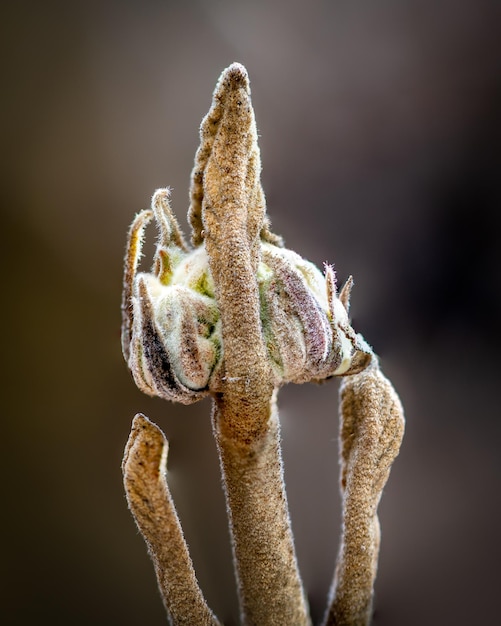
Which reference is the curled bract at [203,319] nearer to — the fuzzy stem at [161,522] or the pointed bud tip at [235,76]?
the fuzzy stem at [161,522]

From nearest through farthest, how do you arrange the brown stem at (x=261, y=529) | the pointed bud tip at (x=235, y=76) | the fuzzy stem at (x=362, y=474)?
1. the pointed bud tip at (x=235, y=76)
2. the brown stem at (x=261, y=529)
3. the fuzzy stem at (x=362, y=474)

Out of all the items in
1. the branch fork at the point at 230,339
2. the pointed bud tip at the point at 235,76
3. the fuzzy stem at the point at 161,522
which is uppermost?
the pointed bud tip at the point at 235,76

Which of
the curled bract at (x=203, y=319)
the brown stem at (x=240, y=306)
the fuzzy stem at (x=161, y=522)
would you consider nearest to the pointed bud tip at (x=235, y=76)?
the brown stem at (x=240, y=306)

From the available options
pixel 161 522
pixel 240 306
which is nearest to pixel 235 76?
pixel 240 306

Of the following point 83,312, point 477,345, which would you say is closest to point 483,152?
point 477,345

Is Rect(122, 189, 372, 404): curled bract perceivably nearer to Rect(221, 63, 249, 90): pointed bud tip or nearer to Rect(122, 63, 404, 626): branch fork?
Rect(122, 63, 404, 626): branch fork

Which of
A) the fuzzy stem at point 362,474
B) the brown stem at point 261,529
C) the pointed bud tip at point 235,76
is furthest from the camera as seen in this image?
the fuzzy stem at point 362,474

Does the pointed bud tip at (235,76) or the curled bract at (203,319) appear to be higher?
the pointed bud tip at (235,76)

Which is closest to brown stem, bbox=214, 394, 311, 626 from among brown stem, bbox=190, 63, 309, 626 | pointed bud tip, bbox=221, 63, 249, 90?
brown stem, bbox=190, 63, 309, 626

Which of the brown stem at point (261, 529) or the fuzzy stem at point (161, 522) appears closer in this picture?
the fuzzy stem at point (161, 522)
